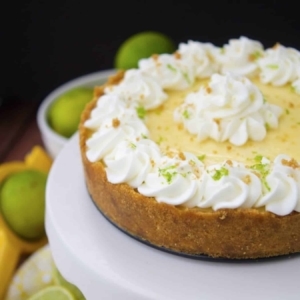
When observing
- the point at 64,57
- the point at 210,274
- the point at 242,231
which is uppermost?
the point at 242,231

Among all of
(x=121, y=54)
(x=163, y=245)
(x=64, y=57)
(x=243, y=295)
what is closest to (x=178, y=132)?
(x=163, y=245)

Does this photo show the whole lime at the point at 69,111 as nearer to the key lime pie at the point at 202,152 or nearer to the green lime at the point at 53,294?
the key lime pie at the point at 202,152

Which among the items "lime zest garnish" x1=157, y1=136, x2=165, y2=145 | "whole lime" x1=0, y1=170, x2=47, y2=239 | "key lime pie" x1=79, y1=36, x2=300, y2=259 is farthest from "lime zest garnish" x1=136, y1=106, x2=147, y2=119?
"whole lime" x1=0, y1=170, x2=47, y2=239

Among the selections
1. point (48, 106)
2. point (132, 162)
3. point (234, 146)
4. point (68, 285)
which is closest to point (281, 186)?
point (234, 146)

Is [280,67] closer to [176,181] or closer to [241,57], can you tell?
[241,57]

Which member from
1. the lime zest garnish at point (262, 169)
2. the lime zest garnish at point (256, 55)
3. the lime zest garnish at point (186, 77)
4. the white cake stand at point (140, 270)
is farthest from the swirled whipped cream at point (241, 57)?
the white cake stand at point (140, 270)

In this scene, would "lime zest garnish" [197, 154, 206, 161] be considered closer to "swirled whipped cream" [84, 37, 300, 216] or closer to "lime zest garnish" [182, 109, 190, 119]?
"swirled whipped cream" [84, 37, 300, 216]

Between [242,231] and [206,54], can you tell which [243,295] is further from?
[206,54]
